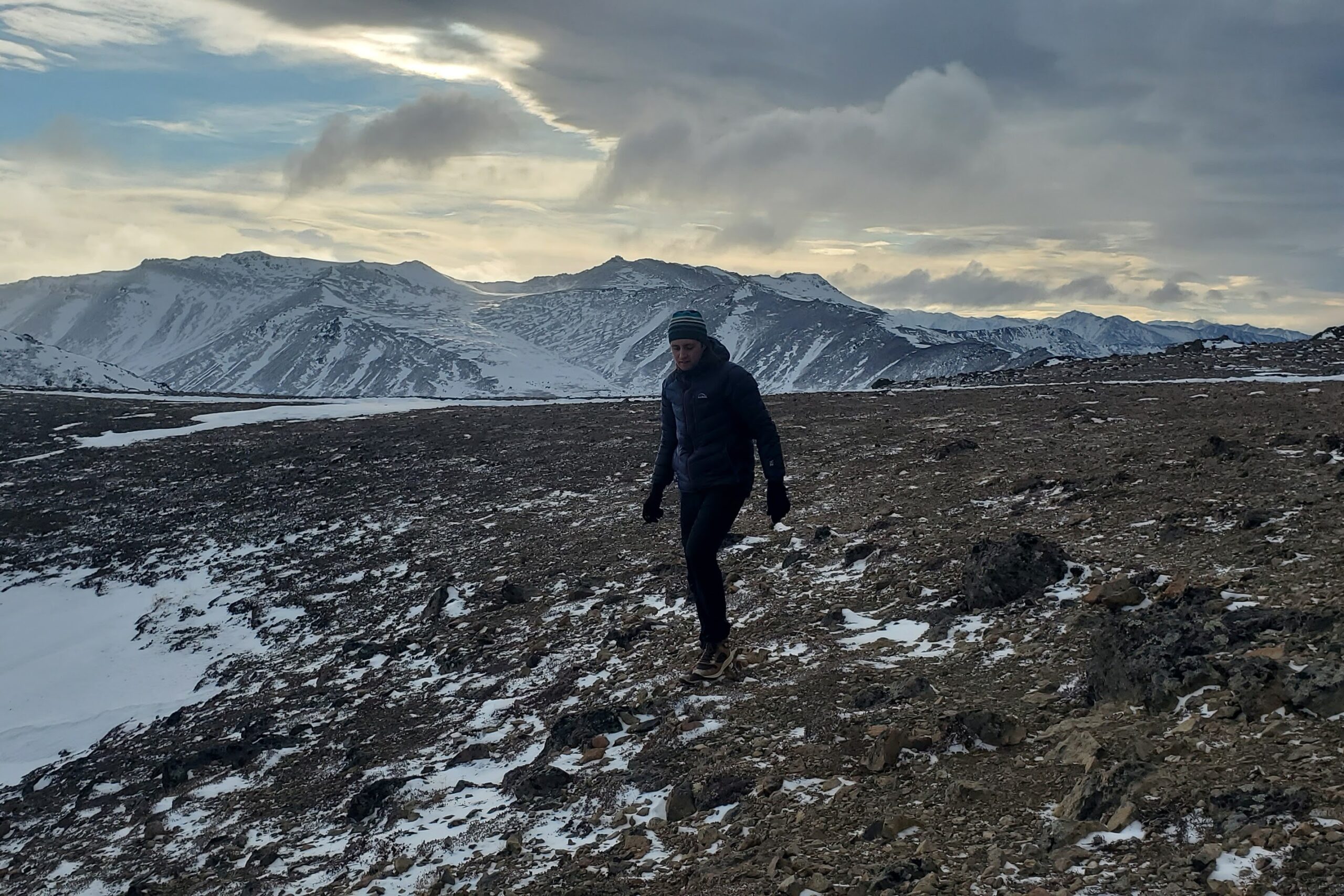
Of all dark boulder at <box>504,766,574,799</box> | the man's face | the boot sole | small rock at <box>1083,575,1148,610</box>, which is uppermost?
the man's face

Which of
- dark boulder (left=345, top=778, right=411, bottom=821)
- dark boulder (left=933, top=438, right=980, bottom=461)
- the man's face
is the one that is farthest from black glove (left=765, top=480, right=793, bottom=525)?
dark boulder (left=933, top=438, right=980, bottom=461)

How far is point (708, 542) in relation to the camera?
775cm

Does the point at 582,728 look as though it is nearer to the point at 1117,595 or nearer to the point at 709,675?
the point at 709,675

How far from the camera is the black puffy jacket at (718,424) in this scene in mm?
7586

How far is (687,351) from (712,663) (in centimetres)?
277

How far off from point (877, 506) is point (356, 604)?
826cm

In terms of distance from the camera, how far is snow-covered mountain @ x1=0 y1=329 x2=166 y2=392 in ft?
478

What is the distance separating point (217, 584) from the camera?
1667 centimetres

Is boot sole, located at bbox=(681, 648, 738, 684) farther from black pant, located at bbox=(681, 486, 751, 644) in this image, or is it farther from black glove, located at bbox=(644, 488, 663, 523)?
black glove, located at bbox=(644, 488, 663, 523)

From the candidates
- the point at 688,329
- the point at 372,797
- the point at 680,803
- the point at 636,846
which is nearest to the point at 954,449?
the point at 688,329

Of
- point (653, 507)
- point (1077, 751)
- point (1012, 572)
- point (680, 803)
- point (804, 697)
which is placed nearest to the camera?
point (1077, 751)

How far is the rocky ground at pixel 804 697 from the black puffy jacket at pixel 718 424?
1843mm

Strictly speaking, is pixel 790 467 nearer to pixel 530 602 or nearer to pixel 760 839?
pixel 530 602

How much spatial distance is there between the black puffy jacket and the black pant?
0.11m
